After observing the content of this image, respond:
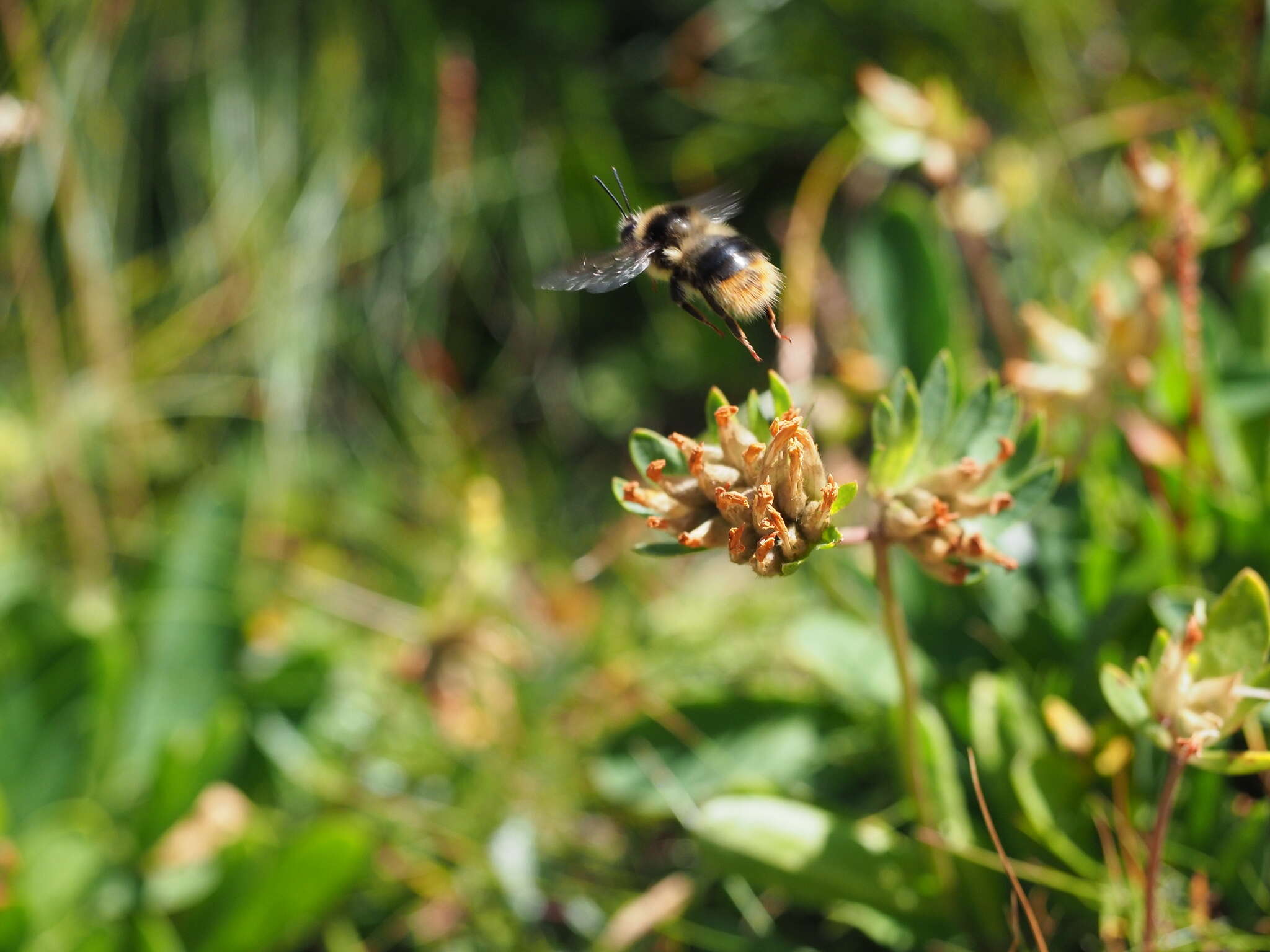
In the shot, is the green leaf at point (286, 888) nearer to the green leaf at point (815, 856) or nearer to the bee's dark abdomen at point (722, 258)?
the green leaf at point (815, 856)

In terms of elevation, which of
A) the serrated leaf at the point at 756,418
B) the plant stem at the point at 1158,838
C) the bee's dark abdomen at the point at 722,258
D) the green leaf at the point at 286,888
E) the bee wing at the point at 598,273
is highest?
the bee's dark abdomen at the point at 722,258

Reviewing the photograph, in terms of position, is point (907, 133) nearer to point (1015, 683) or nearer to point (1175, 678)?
point (1015, 683)

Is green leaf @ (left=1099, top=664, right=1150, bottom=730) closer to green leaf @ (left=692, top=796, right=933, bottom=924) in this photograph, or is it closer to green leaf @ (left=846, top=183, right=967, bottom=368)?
green leaf @ (left=692, top=796, right=933, bottom=924)

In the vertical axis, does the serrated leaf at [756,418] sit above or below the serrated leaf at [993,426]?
above

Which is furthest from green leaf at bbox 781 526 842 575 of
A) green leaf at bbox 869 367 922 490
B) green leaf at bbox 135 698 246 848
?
green leaf at bbox 135 698 246 848

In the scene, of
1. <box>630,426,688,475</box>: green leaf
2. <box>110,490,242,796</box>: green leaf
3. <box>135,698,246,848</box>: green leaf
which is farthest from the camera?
<box>110,490,242,796</box>: green leaf

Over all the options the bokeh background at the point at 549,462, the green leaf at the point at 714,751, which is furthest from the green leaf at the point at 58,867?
the green leaf at the point at 714,751
